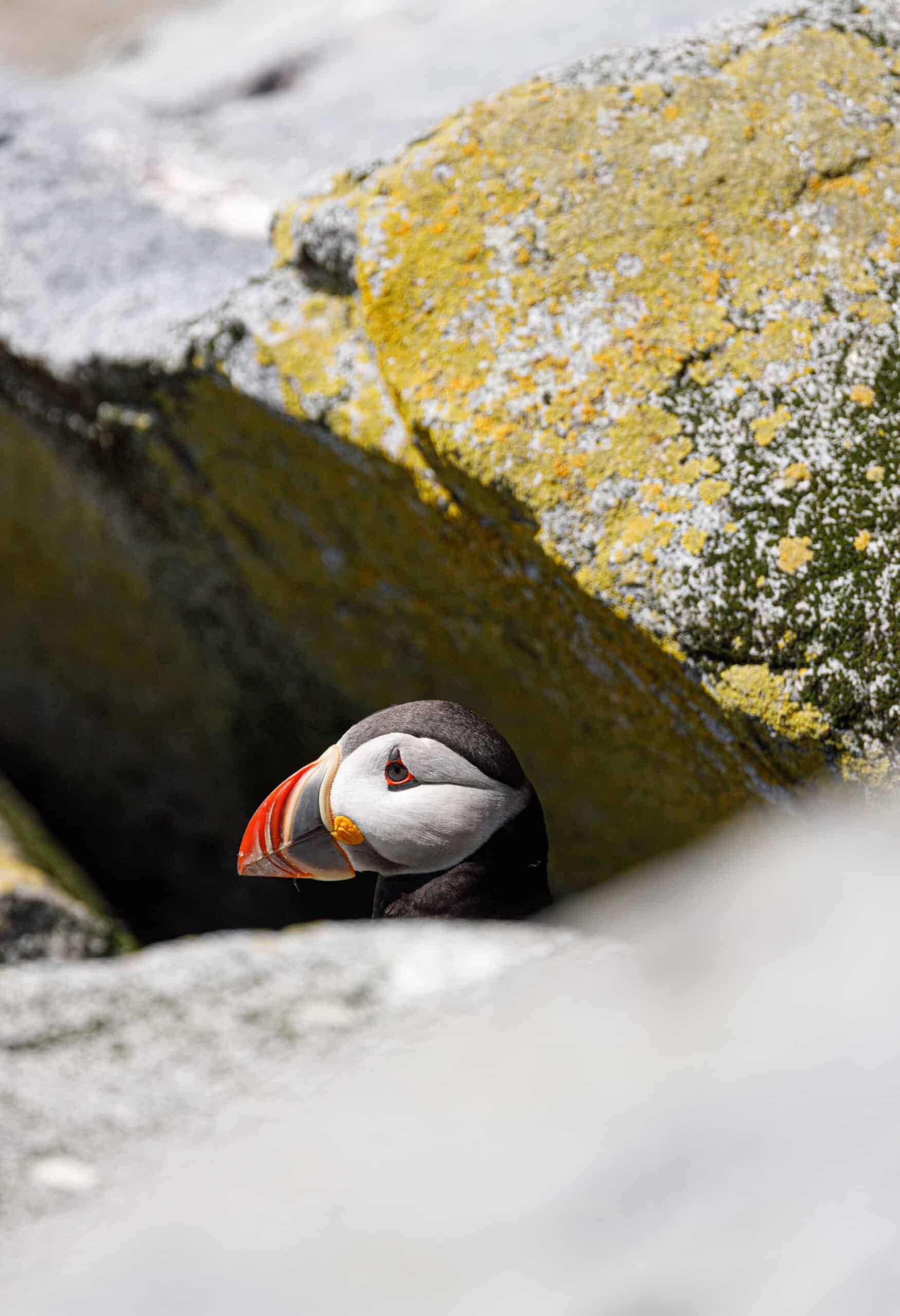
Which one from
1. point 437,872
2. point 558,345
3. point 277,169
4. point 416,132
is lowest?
point 437,872

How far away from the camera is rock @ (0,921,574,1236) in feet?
6.90

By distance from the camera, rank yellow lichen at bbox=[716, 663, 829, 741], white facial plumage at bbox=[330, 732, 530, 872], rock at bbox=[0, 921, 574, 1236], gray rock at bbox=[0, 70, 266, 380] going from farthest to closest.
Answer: gray rock at bbox=[0, 70, 266, 380]
yellow lichen at bbox=[716, 663, 829, 741]
white facial plumage at bbox=[330, 732, 530, 872]
rock at bbox=[0, 921, 574, 1236]

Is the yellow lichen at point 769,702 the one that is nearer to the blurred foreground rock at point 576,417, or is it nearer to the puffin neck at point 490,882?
the blurred foreground rock at point 576,417

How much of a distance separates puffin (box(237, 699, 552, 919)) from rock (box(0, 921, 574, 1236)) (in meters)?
0.12

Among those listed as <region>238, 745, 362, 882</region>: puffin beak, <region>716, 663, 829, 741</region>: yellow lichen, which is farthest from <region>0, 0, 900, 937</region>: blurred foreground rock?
<region>238, 745, 362, 882</region>: puffin beak

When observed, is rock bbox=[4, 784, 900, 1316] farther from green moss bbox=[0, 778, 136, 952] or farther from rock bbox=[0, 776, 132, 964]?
green moss bbox=[0, 778, 136, 952]

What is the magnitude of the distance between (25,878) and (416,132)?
9.67 feet

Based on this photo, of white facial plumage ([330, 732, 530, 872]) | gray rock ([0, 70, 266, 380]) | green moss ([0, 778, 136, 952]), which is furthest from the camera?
gray rock ([0, 70, 266, 380])

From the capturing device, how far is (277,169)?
16.9 feet

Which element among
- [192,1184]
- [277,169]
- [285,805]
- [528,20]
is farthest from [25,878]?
[528,20]

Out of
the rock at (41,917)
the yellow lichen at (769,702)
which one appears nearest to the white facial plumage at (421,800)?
the yellow lichen at (769,702)

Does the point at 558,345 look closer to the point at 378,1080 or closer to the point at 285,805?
the point at 285,805

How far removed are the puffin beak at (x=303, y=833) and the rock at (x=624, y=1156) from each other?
3.23 feet

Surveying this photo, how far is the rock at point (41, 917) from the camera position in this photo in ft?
10.9
